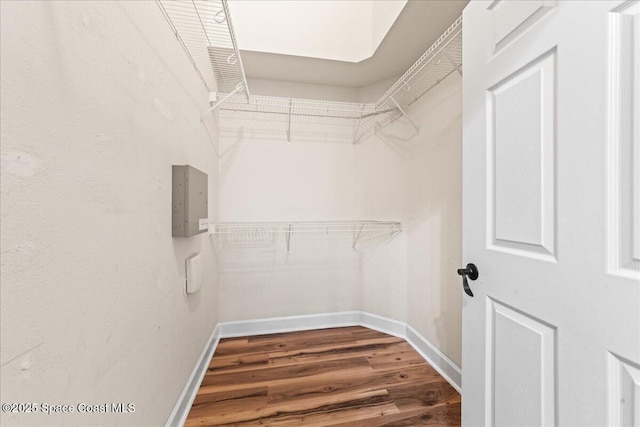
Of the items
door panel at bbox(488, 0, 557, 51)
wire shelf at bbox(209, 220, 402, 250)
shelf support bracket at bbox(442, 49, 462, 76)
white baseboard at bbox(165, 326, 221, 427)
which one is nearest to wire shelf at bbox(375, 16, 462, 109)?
shelf support bracket at bbox(442, 49, 462, 76)

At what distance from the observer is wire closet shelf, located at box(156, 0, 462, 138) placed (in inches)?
48.2

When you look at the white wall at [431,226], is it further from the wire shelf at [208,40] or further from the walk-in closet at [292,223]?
the wire shelf at [208,40]

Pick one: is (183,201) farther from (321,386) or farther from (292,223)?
(321,386)

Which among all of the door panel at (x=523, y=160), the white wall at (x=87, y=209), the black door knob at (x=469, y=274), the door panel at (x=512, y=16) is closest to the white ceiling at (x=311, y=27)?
the white wall at (x=87, y=209)

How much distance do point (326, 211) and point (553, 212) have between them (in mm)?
1641

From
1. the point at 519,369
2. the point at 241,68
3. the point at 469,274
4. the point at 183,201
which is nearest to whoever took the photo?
the point at 519,369

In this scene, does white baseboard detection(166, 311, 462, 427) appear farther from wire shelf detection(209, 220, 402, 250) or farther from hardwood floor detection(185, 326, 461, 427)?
wire shelf detection(209, 220, 402, 250)

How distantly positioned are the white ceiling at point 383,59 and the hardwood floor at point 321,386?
7.12 feet

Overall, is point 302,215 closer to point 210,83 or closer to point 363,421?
point 210,83

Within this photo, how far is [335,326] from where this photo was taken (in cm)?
218

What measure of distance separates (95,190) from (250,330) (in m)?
1.77

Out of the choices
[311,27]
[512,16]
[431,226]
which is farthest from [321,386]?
[311,27]

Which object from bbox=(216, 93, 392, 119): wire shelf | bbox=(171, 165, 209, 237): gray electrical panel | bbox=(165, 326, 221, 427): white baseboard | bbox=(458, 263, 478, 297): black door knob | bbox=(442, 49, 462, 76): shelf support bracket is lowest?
bbox=(165, 326, 221, 427): white baseboard

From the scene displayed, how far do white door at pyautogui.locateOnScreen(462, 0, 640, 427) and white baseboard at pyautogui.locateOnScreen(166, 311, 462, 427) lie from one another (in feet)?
2.30
